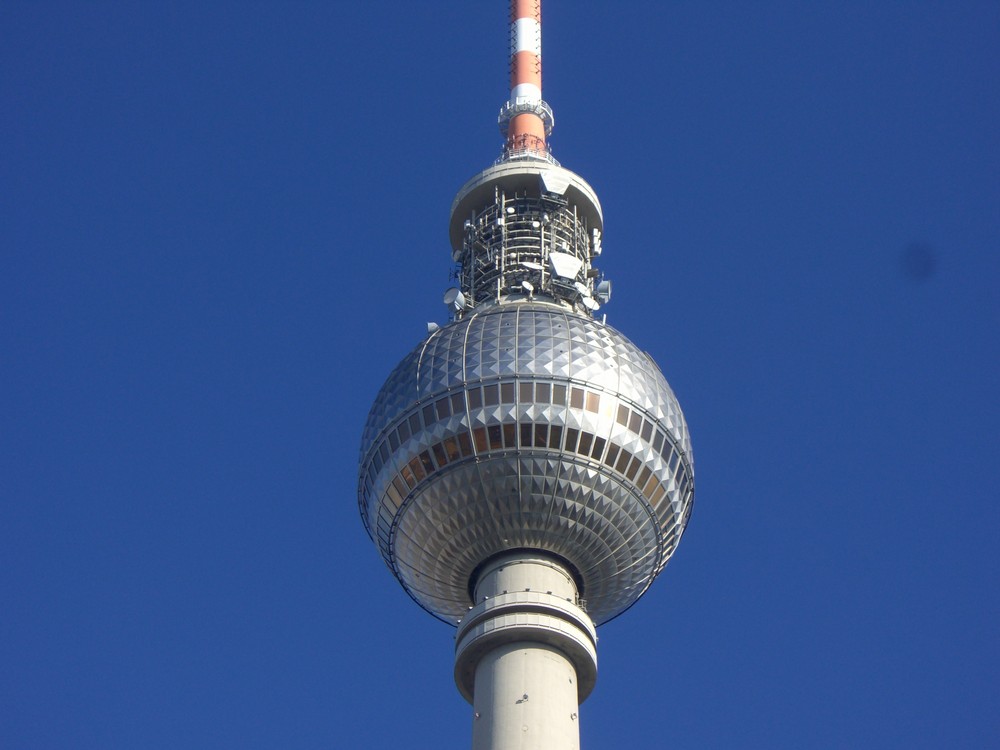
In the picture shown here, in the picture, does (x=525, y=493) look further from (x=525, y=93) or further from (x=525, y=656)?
(x=525, y=93)

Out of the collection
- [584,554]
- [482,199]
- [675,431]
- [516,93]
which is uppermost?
[516,93]

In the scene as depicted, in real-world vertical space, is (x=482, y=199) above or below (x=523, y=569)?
above

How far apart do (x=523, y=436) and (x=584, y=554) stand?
5.39 metres

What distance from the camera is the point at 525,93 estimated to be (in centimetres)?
8125

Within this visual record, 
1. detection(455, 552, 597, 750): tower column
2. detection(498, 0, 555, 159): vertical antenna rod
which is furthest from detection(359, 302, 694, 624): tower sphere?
detection(498, 0, 555, 159): vertical antenna rod

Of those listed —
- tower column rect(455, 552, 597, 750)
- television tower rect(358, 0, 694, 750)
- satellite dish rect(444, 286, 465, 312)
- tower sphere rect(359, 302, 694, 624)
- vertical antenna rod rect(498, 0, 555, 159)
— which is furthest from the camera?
vertical antenna rod rect(498, 0, 555, 159)

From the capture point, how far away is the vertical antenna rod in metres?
78.6

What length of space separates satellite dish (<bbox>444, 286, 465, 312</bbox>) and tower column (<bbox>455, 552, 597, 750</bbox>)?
12.7m

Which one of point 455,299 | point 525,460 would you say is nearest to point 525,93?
point 455,299

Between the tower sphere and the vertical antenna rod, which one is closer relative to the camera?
the tower sphere

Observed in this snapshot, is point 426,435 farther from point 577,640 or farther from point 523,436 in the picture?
point 577,640

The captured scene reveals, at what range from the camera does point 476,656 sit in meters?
58.4

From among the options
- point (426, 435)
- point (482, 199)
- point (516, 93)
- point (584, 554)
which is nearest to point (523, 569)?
point (584, 554)

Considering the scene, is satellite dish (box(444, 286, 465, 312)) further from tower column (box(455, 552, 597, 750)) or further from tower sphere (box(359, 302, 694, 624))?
tower column (box(455, 552, 597, 750))
